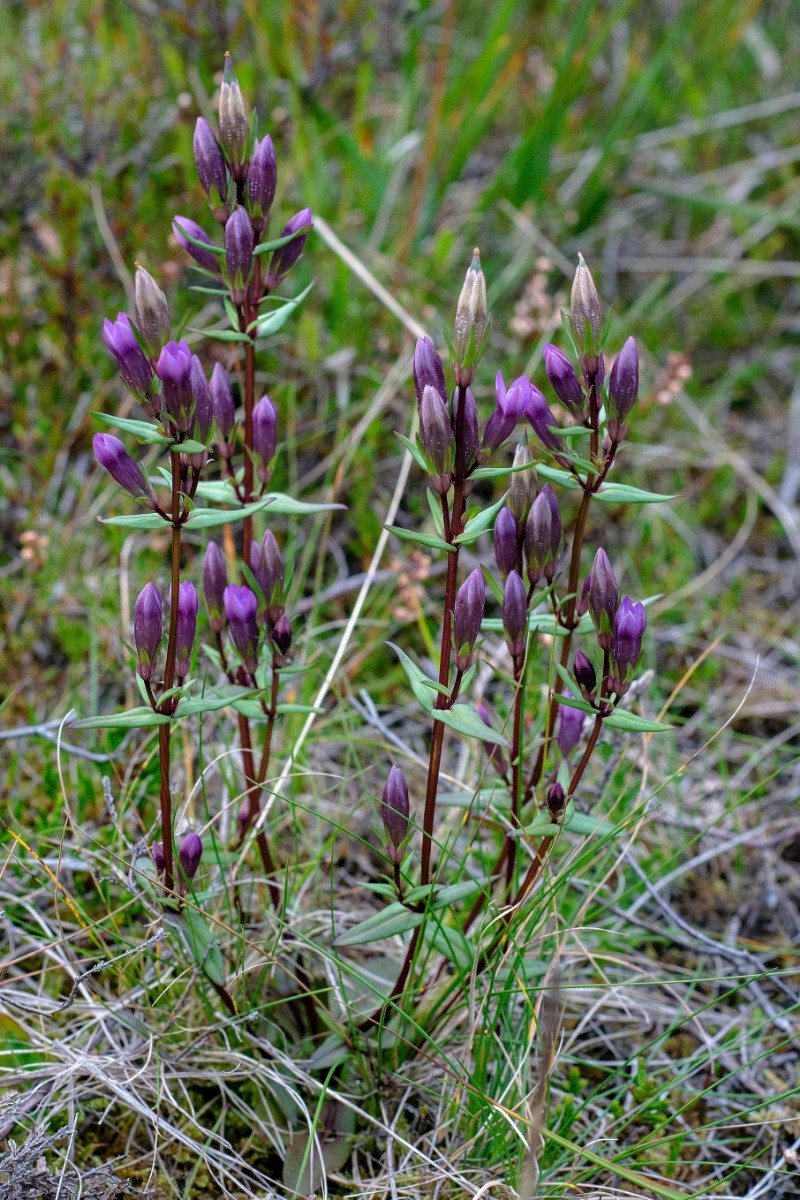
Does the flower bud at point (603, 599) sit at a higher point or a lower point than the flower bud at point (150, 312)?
lower

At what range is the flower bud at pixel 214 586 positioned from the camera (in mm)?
1944

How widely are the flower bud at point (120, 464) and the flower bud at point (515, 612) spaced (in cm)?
59

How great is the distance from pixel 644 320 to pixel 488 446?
8.67ft

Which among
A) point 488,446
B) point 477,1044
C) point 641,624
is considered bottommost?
point 477,1044

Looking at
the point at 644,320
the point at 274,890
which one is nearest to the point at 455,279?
the point at 644,320

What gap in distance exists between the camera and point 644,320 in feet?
13.4

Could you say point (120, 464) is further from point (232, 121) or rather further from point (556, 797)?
point (556, 797)

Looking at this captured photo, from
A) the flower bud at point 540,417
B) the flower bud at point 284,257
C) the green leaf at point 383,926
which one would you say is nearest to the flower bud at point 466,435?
the flower bud at point 540,417

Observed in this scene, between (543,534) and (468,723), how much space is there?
342 millimetres

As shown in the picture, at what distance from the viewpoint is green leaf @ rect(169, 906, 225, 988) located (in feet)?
6.02

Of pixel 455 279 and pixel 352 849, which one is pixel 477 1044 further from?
pixel 455 279

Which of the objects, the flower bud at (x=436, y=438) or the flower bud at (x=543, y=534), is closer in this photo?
the flower bud at (x=436, y=438)

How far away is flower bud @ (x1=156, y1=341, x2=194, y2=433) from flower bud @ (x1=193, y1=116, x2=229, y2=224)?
0.31 meters

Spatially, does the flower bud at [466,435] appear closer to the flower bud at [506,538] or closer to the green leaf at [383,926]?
the flower bud at [506,538]
